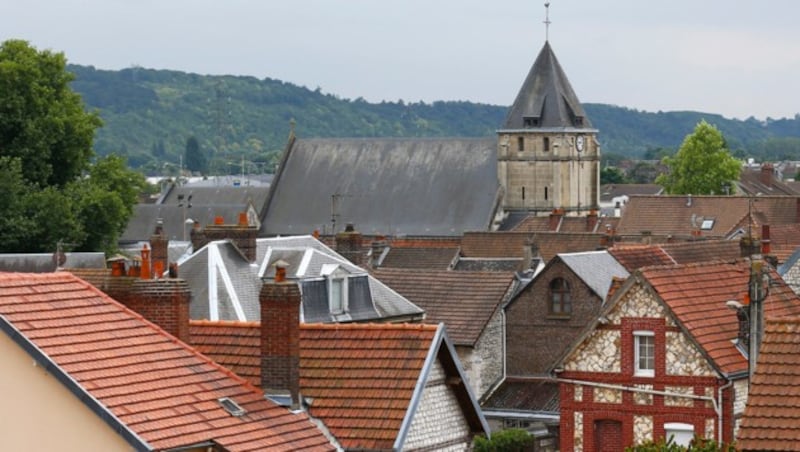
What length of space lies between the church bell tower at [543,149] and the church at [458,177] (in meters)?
0.06

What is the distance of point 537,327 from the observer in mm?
49656

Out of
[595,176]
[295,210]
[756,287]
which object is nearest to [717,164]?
[595,176]

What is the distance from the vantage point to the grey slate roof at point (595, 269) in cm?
4834

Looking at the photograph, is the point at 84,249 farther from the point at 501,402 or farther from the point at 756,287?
the point at 756,287

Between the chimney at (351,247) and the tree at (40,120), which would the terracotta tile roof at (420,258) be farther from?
the tree at (40,120)

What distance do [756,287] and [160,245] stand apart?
20.8 meters

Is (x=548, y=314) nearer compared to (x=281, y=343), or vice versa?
(x=281, y=343)

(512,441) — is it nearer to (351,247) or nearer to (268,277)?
(268,277)

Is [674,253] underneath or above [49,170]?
underneath

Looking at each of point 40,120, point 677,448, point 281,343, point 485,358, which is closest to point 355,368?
point 281,343

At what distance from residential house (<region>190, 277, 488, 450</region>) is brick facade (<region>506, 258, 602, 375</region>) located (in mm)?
26764

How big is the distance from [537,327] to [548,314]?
430mm

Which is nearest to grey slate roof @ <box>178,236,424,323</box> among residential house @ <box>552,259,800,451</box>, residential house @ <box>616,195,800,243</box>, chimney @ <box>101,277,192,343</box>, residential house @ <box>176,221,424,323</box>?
residential house @ <box>176,221,424,323</box>

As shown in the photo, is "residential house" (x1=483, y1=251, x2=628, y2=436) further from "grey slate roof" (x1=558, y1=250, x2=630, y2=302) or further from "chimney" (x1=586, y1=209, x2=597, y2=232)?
"chimney" (x1=586, y1=209, x2=597, y2=232)
